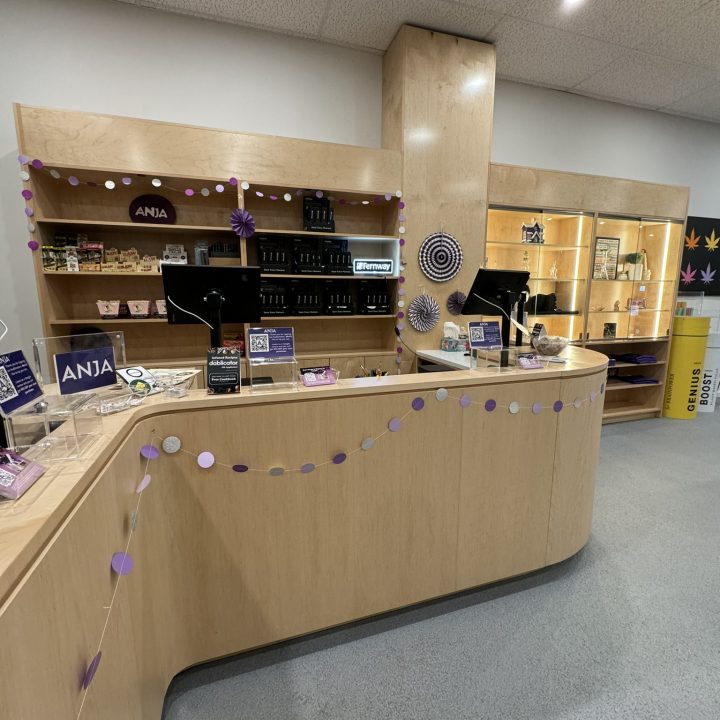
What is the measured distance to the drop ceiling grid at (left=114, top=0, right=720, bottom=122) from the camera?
2865 mm

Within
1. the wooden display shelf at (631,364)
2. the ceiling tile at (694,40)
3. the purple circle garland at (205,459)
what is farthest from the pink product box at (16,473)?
the wooden display shelf at (631,364)

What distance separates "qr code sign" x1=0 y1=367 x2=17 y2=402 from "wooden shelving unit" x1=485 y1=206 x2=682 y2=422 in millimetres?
3649

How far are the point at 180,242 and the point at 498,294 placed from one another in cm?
242

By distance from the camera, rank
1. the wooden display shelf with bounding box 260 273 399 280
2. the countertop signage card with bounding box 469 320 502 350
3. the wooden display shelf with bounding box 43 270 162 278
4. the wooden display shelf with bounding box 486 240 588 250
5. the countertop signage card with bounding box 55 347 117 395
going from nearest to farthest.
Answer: the countertop signage card with bounding box 55 347 117 395 → the countertop signage card with bounding box 469 320 502 350 → the wooden display shelf with bounding box 43 270 162 278 → the wooden display shelf with bounding box 260 273 399 280 → the wooden display shelf with bounding box 486 240 588 250

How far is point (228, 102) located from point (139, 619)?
342 cm

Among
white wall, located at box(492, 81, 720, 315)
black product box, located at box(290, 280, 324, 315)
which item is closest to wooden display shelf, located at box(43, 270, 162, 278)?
black product box, located at box(290, 280, 324, 315)

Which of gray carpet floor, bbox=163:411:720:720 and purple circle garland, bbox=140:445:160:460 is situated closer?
purple circle garland, bbox=140:445:160:460

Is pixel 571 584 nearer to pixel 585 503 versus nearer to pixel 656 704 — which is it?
pixel 585 503

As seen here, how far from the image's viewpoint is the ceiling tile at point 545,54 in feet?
10.4

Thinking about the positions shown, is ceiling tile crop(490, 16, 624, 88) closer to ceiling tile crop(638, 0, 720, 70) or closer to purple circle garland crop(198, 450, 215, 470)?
ceiling tile crop(638, 0, 720, 70)

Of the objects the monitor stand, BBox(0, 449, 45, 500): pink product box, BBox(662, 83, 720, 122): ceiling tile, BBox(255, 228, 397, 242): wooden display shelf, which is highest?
BBox(662, 83, 720, 122): ceiling tile

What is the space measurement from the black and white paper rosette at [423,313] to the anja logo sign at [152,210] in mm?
1998

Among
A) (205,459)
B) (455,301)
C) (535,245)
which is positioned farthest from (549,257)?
(205,459)

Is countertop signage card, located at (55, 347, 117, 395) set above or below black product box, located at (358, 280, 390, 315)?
below
